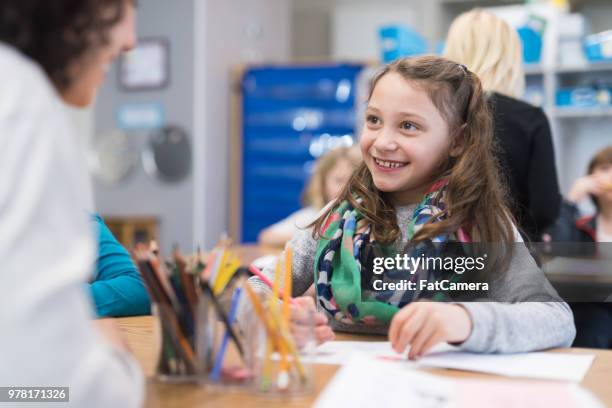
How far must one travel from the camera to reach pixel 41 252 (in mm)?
518

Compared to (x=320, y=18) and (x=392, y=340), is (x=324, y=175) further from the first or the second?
(x=320, y=18)

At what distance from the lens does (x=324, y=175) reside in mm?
3123

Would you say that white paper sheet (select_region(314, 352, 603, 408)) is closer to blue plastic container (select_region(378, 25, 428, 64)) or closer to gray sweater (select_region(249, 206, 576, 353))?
gray sweater (select_region(249, 206, 576, 353))

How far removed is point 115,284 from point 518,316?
0.69 m

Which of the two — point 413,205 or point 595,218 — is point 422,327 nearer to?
point 413,205

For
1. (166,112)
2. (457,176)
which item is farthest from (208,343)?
(166,112)

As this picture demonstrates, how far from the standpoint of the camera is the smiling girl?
1.15 meters

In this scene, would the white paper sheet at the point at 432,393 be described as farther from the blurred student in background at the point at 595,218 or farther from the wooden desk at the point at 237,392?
the blurred student in background at the point at 595,218

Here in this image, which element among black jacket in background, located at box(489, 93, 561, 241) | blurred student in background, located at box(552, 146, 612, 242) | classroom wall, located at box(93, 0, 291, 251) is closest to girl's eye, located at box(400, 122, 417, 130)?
black jacket in background, located at box(489, 93, 561, 241)

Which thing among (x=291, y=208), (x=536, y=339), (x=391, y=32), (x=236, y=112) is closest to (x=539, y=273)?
(x=536, y=339)

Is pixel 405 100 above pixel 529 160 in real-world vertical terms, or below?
above

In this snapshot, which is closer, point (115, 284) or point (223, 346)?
point (223, 346)

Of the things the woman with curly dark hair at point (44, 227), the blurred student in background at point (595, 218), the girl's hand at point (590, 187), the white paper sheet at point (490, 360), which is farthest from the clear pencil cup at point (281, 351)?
the girl's hand at point (590, 187)

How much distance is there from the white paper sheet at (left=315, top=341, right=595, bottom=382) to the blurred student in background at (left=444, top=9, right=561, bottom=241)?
83cm
